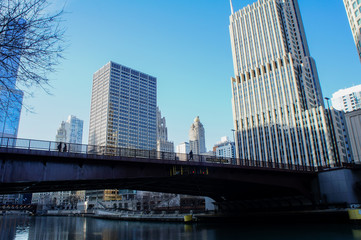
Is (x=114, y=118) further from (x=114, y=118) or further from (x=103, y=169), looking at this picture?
(x=103, y=169)

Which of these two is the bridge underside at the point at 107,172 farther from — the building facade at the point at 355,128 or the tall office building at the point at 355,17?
the tall office building at the point at 355,17

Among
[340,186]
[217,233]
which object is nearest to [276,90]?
[340,186]

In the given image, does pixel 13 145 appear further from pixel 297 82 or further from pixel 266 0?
pixel 266 0

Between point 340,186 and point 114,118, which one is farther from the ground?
point 114,118

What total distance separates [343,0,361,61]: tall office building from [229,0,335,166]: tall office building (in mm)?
45370

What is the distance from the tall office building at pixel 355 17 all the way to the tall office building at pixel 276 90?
45.4m

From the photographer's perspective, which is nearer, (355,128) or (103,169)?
(103,169)

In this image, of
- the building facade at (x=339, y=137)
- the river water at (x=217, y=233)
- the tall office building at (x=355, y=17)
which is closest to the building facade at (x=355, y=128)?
the tall office building at (x=355, y=17)

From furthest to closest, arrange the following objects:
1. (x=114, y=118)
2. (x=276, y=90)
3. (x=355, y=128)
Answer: (x=114, y=118) < (x=276, y=90) < (x=355, y=128)

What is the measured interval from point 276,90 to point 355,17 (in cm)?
6169

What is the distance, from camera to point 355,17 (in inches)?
3078

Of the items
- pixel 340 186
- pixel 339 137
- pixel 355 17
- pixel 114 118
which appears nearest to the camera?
pixel 340 186

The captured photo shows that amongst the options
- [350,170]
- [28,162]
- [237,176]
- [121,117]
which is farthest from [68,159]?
[121,117]

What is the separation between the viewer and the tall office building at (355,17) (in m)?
76.6
